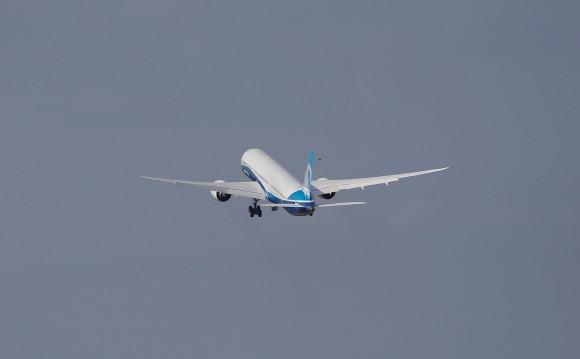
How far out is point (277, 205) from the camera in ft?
655

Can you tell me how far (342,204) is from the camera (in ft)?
619

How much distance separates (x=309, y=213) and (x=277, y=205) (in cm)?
357

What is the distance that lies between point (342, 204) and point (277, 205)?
1278cm

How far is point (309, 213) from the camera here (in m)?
200

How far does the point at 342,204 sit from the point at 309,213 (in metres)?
11.3
